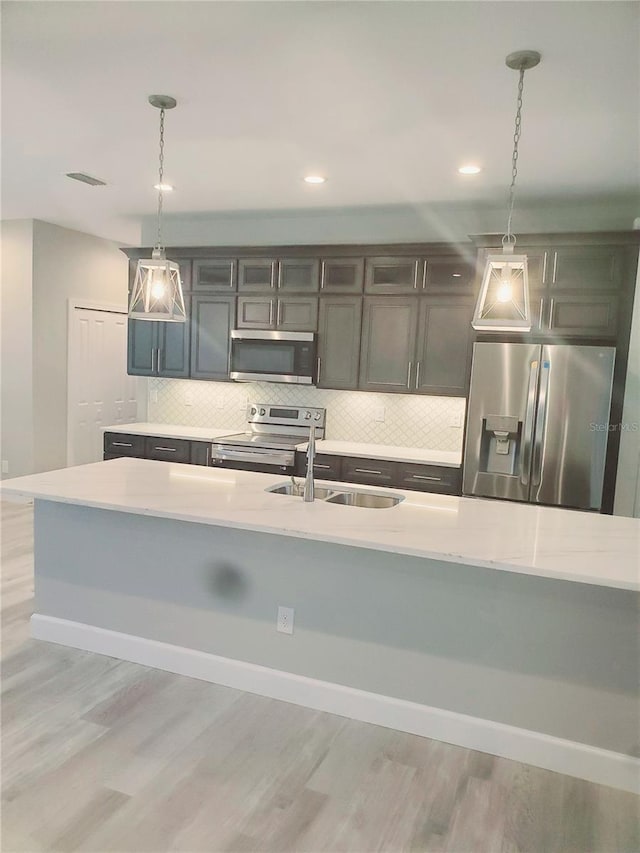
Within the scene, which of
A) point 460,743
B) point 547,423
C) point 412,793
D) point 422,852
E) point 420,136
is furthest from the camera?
point 547,423

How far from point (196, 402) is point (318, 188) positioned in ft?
7.99

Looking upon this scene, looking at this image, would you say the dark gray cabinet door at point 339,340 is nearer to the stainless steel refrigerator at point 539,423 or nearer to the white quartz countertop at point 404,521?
the stainless steel refrigerator at point 539,423

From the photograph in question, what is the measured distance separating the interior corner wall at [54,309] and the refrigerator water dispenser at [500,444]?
4.22 metres

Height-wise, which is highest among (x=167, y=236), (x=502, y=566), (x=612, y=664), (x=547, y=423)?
(x=167, y=236)

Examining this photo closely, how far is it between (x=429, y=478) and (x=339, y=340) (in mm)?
1323

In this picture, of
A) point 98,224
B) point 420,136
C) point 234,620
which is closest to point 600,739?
point 234,620

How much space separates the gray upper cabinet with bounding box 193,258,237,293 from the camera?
5.23 metres

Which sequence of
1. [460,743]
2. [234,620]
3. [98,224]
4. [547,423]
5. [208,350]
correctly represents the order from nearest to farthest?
1. [460,743]
2. [234,620]
3. [547,423]
4. [208,350]
5. [98,224]

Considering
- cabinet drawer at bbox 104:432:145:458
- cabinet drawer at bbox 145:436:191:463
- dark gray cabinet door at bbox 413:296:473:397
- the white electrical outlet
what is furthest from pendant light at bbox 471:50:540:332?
cabinet drawer at bbox 104:432:145:458

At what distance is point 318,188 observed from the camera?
4.26 metres

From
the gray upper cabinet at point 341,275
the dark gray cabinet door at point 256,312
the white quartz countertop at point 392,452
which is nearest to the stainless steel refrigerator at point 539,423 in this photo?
the white quartz countertop at point 392,452

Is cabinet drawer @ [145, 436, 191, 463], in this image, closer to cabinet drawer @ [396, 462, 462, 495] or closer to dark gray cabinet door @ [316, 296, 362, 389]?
dark gray cabinet door @ [316, 296, 362, 389]

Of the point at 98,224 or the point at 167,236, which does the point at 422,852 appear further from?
the point at 98,224

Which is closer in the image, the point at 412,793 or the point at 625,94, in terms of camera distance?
the point at 412,793
